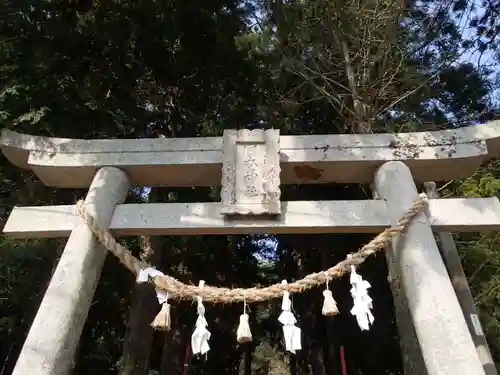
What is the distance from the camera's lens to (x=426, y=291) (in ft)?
11.4

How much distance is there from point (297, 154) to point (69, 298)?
7.30ft

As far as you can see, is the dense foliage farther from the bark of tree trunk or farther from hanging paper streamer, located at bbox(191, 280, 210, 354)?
hanging paper streamer, located at bbox(191, 280, 210, 354)

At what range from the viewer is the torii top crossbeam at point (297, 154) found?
14.2 ft

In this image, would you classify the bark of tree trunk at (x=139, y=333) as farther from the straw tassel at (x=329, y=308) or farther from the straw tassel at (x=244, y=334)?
the straw tassel at (x=329, y=308)

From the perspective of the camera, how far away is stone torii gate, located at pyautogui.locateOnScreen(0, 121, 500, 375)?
357 cm

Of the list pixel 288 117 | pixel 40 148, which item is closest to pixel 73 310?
pixel 40 148

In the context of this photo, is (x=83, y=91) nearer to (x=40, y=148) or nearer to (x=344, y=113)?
(x=40, y=148)

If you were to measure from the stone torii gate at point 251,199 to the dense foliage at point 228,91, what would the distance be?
1391 mm

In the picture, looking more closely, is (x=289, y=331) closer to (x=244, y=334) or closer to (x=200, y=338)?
(x=244, y=334)

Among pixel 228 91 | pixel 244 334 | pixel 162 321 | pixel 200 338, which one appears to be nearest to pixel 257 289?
pixel 244 334

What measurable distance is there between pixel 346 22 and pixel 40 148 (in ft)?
13.4

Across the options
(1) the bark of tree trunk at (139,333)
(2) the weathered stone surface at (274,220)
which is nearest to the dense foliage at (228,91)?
(1) the bark of tree trunk at (139,333)

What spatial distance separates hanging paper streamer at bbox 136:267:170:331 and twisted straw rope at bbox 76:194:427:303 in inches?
2.0

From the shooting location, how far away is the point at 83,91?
19.1ft
